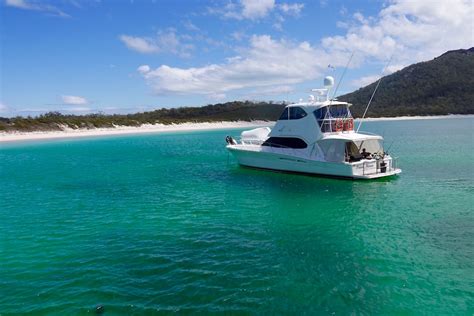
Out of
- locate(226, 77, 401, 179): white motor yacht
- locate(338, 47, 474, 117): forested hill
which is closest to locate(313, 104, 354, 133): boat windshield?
locate(226, 77, 401, 179): white motor yacht

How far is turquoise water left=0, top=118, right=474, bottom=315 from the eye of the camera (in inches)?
326

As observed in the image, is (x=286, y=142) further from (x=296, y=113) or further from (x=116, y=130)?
(x=116, y=130)

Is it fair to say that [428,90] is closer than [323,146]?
No

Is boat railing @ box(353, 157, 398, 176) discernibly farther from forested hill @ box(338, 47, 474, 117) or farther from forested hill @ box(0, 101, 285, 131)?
forested hill @ box(338, 47, 474, 117)

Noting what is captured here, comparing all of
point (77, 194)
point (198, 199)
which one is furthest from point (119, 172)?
point (198, 199)

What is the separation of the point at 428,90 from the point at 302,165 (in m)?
152

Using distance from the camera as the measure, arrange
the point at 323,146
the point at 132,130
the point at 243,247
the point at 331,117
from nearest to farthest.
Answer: the point at 243,247, the point at 323,146, the point at 331,117, the point at 132,130

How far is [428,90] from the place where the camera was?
150m

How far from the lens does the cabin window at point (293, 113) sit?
24688 millimetres

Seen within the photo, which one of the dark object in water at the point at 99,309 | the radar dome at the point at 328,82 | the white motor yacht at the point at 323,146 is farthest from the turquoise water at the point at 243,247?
the radar dome at the point at 328,82

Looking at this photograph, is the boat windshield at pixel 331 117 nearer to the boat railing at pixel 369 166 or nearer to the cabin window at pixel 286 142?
the cabin window at pixel 286 142

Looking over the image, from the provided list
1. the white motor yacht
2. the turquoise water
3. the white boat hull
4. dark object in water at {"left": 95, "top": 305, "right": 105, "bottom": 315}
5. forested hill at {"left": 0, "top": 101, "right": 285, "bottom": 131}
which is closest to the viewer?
dark object in water at {"left": 95, "top": 305, "right": 105, "bottom": 315}

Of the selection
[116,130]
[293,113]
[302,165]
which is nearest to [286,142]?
[293,113]

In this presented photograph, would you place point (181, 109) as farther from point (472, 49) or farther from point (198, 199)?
point (472, 49)
